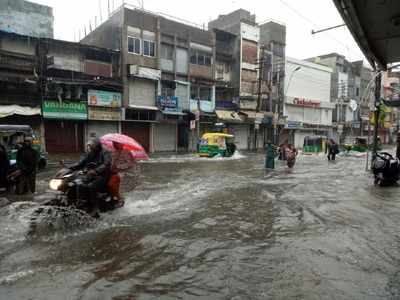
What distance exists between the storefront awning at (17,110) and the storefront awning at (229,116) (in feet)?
59.4

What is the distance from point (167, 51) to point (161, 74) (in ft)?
8.61

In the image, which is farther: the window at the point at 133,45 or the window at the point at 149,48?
the window at the point at 149,48

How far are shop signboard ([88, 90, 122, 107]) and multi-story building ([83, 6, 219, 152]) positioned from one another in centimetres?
77

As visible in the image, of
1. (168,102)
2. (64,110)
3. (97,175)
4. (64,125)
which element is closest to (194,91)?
(168,102)

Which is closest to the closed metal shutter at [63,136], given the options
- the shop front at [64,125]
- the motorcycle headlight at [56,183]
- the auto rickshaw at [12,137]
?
the shop front at [64,125]

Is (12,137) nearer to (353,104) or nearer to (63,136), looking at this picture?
(63,136)

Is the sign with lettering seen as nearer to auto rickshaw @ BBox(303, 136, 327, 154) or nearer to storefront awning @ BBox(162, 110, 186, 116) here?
auto rickshaw @ BBox(303, 136, 327, 154)

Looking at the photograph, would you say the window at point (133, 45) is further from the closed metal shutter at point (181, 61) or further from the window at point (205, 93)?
the window at point (205, 93)

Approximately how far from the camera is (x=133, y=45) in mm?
30094

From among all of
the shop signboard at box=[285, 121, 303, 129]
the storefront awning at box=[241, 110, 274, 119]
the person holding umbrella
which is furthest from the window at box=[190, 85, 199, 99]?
the person holding umbrella

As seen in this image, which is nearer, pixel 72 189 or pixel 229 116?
pixel 72 189

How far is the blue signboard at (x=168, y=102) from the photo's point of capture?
3139 centimetres

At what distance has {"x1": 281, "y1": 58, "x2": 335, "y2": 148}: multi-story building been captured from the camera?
47.2m

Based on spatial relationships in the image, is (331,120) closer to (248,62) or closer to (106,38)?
(248,62)
